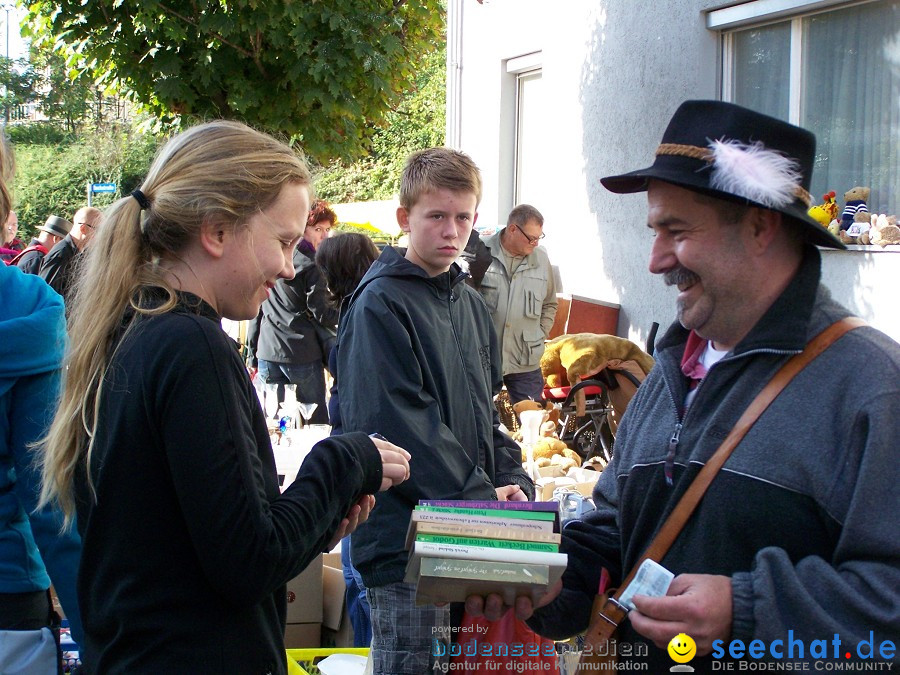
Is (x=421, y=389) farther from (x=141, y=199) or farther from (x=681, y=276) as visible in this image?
(x=141, y=199)

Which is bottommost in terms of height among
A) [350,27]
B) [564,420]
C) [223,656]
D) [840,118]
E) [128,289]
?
[564,420]

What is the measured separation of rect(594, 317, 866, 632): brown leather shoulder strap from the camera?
5.28 ft

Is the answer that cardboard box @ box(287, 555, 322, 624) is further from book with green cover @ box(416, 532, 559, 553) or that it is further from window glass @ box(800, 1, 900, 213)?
window glass @ box(800, 1, 900, 213)

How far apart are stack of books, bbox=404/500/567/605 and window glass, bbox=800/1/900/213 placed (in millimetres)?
5693

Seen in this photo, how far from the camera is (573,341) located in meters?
6.53

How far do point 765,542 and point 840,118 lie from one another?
6022mm

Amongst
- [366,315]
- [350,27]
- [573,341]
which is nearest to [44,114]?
[350,27]

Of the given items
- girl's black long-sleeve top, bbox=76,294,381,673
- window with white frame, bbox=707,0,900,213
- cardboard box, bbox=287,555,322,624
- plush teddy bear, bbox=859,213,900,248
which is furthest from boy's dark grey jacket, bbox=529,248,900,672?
window with white frame, bbox=707,0,900,213

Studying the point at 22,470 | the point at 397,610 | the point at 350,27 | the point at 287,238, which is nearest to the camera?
the point at 287,238

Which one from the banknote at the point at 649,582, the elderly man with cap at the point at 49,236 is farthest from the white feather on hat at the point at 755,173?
the elderly man with cap at the point at 49,236

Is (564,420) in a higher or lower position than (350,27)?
lower

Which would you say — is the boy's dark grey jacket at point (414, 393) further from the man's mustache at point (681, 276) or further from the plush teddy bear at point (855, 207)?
the plush teddy bear at point (855, 207)

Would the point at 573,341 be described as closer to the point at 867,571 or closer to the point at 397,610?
the point at 397,610

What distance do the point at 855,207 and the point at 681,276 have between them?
5.29 meters
